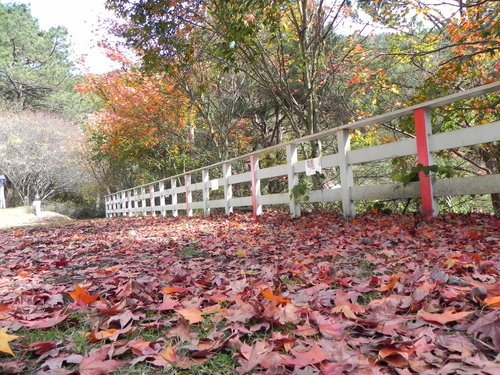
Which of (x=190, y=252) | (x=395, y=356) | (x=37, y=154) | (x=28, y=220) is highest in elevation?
(x=37, y=154)

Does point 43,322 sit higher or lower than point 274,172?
lower

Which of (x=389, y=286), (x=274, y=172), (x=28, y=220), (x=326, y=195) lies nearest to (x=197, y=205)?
(x=274, y=172)

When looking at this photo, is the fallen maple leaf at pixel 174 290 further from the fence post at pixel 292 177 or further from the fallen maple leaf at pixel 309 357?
the fence post at pixel 292 177

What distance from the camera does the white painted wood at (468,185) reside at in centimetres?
371

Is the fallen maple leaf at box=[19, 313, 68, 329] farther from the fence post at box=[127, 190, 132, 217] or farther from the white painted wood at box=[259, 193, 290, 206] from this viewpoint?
the fence post at box=[127, 190, 132, 217]

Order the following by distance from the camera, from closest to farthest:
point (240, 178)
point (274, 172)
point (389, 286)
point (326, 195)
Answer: point (389, 286), point (326, 195), point (274, 172), point (240, 178)

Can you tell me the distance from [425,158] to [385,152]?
1.67ft

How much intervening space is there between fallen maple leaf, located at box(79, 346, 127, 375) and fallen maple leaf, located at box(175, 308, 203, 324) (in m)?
0.34

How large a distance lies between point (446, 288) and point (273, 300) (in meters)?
0.70

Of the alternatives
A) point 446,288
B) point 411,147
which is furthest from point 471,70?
point 446,288

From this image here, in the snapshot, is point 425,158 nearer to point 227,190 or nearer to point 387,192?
point 387,192

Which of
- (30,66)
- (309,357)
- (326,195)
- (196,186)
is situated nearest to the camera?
(309,357)

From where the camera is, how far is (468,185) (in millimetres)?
3932

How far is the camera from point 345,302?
1.68 m
